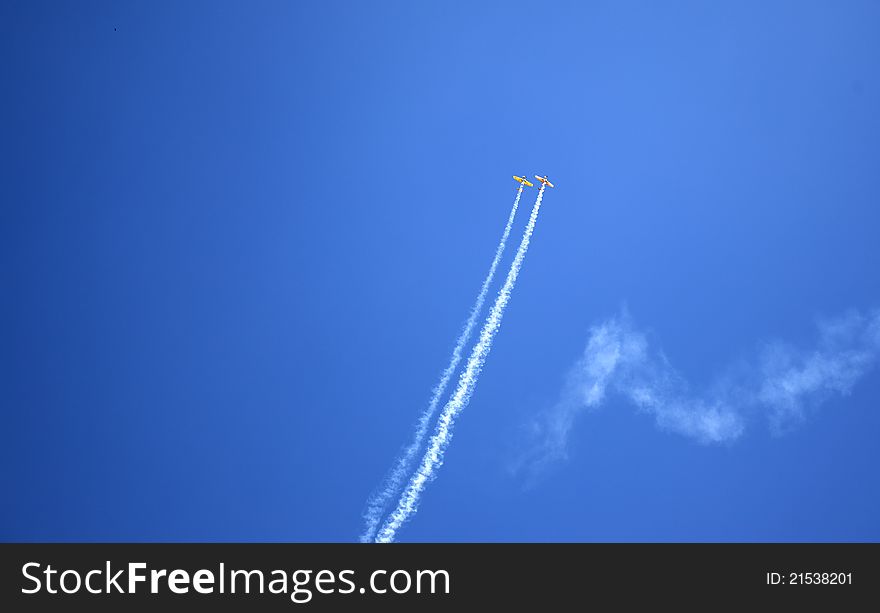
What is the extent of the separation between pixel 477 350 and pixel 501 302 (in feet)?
14.2

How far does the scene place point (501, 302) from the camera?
44.4 meters

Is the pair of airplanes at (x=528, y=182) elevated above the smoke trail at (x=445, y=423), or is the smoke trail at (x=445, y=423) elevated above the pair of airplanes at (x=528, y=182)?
the pair of airplanes at (x=528, y=182)

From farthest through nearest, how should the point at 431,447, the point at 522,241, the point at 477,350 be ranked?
the point at 522,241
the point at 477,350
the point at 431,447

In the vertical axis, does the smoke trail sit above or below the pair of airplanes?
below
